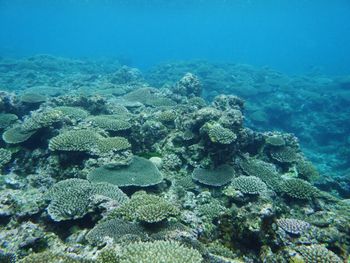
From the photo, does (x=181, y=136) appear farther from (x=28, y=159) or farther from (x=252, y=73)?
(x=252, y=73)

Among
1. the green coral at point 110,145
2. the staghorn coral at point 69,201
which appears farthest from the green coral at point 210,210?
the green coral at point 110,145

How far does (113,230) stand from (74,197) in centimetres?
158

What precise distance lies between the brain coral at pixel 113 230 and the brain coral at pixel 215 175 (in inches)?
148

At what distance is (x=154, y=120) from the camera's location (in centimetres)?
1209

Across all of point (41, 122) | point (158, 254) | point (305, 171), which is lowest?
point (305, 171)

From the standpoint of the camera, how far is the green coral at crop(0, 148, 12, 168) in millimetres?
9439

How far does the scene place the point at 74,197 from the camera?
21.1ft

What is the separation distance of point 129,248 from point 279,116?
2716cm

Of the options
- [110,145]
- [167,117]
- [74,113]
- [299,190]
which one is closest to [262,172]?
[299,190]

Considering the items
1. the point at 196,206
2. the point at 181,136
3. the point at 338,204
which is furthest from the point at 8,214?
the point at 338,204

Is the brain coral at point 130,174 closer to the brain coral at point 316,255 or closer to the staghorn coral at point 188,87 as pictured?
the brain coral at point 316,255

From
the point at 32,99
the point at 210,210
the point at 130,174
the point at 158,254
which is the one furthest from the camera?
the point at 32,99

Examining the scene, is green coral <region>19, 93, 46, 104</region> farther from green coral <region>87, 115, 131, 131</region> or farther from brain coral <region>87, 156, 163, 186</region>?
brain coral <region>87, 156, 163, 186</region>

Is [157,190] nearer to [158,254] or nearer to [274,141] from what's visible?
[158,254]
